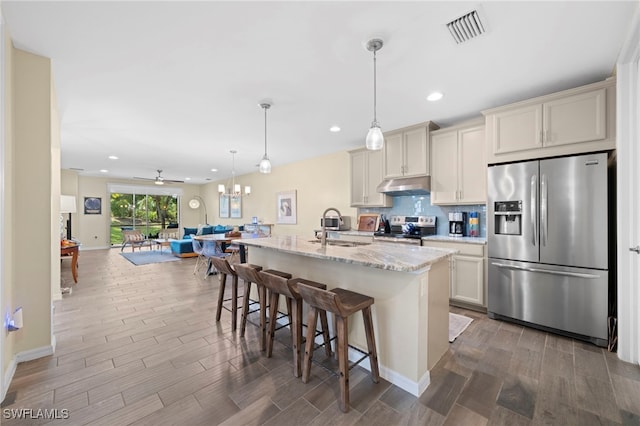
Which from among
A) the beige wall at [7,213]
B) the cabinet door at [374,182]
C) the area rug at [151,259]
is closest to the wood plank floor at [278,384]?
the beige wall at [7,213]

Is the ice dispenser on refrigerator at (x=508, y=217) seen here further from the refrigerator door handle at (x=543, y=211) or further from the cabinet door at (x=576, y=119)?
the cabinet door at (x=576, y=119)

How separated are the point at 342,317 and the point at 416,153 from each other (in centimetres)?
295

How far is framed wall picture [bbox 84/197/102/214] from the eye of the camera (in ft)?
29.1

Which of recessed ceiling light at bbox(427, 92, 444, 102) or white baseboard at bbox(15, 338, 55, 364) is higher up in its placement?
recessed ceiling light at bbox(427, 92, 444, 102)

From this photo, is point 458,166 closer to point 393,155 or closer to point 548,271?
point 393,155

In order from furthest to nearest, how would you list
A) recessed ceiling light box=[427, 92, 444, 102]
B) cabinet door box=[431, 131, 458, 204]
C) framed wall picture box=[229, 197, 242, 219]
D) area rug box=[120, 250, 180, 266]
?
framed wall picture box=[229, 197, 242, 219]
area rug box=[120, 250, 180, 266]
cabinet door box=[431, 131, 458, 204]
recessed ceiling light box=[427, 92, 444, 102]

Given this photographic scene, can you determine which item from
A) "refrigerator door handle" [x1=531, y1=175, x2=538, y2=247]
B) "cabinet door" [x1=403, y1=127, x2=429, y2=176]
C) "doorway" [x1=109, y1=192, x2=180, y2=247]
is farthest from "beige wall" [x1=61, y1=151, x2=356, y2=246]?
"refrigerator door handle" [x1=531, y1=175, x2=538, y2=247]

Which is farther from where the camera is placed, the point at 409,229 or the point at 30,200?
the point at 409,229

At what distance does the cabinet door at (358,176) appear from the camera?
466cm

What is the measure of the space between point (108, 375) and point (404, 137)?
4194 millimetres

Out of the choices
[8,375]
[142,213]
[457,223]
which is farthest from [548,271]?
[142,213]

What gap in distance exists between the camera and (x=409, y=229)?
383cm

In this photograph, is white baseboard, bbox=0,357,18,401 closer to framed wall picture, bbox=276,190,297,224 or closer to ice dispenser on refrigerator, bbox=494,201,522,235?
ice dispenser on refrigerator, bbox=494,201,522,235

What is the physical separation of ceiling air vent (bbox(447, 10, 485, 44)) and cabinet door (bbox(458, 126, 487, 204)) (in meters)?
1.68
